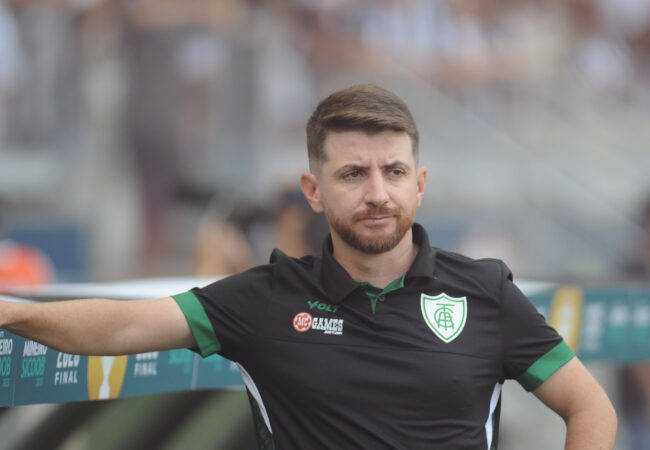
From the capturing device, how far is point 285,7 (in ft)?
37.7

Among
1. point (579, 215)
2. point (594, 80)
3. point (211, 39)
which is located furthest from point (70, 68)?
point (594, 80)

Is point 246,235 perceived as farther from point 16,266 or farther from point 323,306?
point 323,306

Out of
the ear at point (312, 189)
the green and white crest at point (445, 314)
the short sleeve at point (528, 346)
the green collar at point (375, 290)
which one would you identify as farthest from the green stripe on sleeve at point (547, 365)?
the ear at point (312, 189)

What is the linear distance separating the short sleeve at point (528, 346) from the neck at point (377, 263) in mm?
248

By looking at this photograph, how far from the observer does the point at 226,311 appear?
89.8 inches

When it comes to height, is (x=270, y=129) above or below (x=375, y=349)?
above

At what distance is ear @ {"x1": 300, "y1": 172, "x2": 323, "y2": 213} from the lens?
7.87 ft

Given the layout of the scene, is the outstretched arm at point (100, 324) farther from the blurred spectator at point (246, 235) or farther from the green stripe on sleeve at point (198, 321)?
the blurred spectator at point (246, 235)

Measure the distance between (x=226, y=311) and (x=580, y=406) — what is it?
31.6 inches

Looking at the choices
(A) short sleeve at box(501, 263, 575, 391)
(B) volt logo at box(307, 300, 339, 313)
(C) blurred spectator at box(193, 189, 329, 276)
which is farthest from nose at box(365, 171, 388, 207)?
(C) blurred spectator at box(193, 189, 329, 276)

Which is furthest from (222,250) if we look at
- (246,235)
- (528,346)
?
(528,346)

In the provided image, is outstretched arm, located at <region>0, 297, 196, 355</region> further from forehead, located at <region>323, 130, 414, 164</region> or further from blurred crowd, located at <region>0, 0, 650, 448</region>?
blurred crowd, located at <region>0, 0, 650, 448</region>

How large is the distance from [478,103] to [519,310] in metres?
10.6

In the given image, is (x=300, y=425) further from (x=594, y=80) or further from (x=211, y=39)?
(x=594, y=80)
